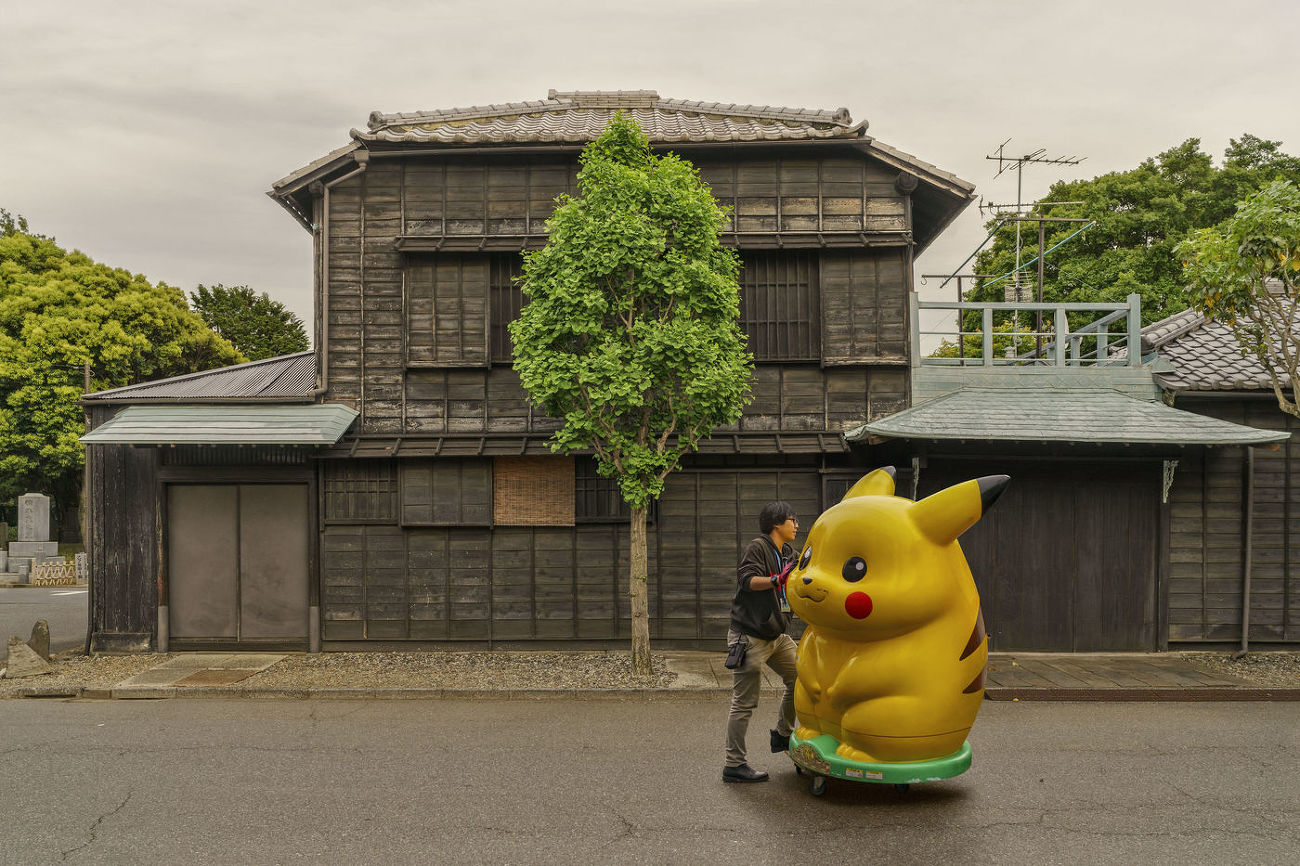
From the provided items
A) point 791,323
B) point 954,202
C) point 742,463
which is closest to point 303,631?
point 742,463

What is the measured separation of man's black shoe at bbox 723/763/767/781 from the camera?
604cm

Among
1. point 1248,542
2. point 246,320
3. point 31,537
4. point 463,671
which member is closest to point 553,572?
point 463,671

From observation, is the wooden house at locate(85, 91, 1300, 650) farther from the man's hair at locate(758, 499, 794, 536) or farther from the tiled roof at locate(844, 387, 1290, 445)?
the man's hair at locate(758, 499, 794, 536)

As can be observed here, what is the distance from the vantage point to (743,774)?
6.04 metres

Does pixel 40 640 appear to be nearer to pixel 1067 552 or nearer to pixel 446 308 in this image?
pixel 446 308

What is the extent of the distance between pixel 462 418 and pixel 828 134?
673cm

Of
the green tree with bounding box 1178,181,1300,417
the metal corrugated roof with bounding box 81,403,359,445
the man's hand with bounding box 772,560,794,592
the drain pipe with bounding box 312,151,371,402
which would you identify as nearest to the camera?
the man's hand with bounding box 772,560,794,592

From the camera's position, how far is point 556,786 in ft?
20.1

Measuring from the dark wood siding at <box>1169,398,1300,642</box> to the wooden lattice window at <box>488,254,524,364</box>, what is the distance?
385 inches

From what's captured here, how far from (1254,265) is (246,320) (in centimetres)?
3928

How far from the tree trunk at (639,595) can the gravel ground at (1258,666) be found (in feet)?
23.4

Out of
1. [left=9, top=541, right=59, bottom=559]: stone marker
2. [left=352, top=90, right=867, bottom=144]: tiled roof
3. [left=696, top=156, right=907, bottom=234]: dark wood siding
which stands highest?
[left=352, top=90, right=867, bottom=144]: tiled roof

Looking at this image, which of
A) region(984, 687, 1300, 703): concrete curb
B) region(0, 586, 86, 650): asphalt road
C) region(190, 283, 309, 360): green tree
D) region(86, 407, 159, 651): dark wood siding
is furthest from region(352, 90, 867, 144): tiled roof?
region(190, 283, 309, 360): green tree

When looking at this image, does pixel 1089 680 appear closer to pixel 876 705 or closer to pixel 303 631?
pixel 876 705
